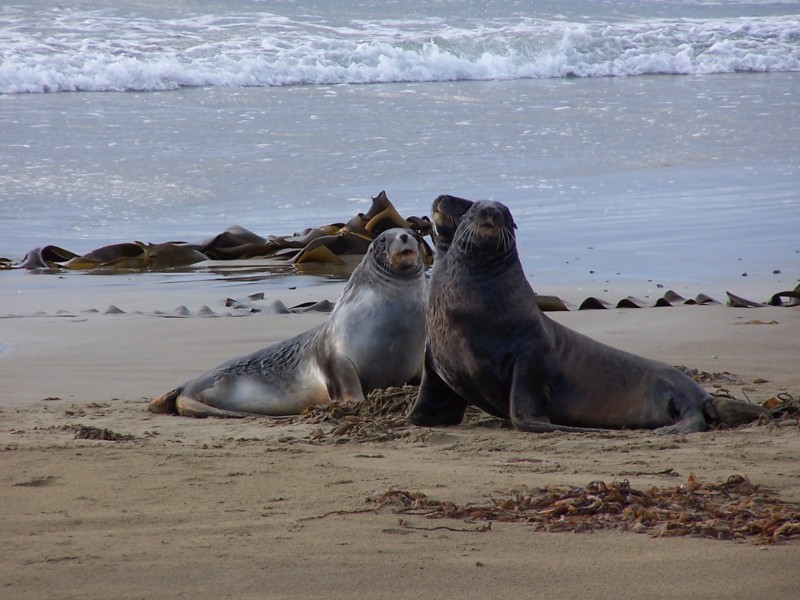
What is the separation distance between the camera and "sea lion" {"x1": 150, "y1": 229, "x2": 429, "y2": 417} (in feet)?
18.8

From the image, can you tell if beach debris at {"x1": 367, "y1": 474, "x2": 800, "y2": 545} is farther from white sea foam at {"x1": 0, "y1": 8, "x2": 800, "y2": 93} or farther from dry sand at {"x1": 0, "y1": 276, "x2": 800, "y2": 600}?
white sea foam at {"x1": 0, "y1": 8, "x2": 800, "y2": 93}

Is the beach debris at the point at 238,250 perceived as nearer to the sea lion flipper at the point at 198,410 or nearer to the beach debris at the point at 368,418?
the sea lion flipper at the point at 198,410

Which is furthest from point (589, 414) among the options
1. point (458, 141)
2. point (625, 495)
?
point (458, 141)

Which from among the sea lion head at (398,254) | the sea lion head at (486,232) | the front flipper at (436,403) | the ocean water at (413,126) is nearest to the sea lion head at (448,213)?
the sea lion head at (486,232)

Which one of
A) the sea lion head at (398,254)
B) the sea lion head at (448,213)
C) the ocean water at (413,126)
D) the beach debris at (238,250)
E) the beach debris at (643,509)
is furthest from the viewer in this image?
the ocean water at (413,126)

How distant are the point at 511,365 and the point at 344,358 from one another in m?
1.20

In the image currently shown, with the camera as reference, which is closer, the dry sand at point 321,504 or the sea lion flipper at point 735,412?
the dry sand at point 321,504

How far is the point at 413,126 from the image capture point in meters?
16.9

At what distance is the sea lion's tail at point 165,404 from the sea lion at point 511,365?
131 cm

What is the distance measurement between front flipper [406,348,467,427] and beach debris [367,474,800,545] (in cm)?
160

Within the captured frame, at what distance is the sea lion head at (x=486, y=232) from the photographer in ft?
16.0

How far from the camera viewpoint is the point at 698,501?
3.13 m

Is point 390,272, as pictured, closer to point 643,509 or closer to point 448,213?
point 448,213

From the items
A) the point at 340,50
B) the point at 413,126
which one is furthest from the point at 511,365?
the point at 340,50
